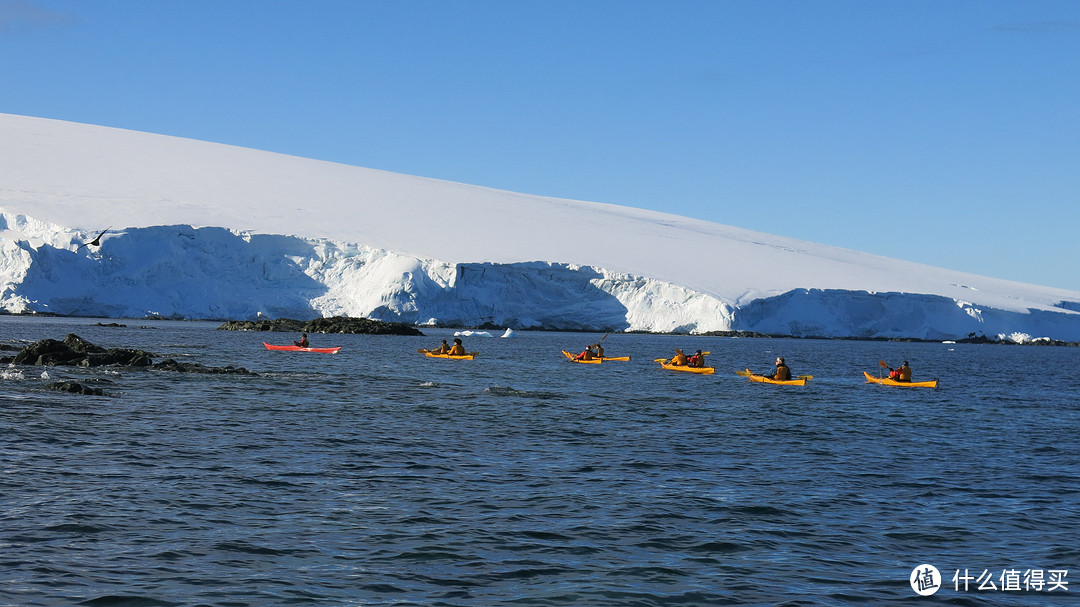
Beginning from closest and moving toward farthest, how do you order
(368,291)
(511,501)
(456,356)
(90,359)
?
(511,501)
(90,359)
(456,356)
(368,291)

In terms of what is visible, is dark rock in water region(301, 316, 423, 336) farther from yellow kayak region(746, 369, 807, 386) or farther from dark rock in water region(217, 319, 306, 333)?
yellow kayak region(746, 369, 807, 386)

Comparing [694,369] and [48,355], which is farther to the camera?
[694,369]

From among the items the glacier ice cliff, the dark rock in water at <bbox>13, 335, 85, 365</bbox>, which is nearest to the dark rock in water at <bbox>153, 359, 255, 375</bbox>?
the dark rock in water at <bbox>13, 335, 85, 365</bbox>

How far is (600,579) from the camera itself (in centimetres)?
759

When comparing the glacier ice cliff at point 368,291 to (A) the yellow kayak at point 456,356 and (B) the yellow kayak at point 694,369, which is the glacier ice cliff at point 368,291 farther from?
(B) the yellow kayak at point 694,369

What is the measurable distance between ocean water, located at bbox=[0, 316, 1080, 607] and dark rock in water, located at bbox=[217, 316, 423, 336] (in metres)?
40.9

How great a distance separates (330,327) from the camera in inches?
2493

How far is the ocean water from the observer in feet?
24.4

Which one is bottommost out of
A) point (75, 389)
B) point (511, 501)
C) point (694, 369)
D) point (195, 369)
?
point (511, 501)

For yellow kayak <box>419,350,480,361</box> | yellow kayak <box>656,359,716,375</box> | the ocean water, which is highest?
yellow kayak <box>656,359,716,375</box>

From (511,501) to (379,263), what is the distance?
6240 cm

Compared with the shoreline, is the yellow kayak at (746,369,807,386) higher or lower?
lower

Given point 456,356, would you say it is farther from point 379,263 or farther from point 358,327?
point 379,263

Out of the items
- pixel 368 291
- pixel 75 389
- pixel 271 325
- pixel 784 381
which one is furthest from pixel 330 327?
pixel 75 389
